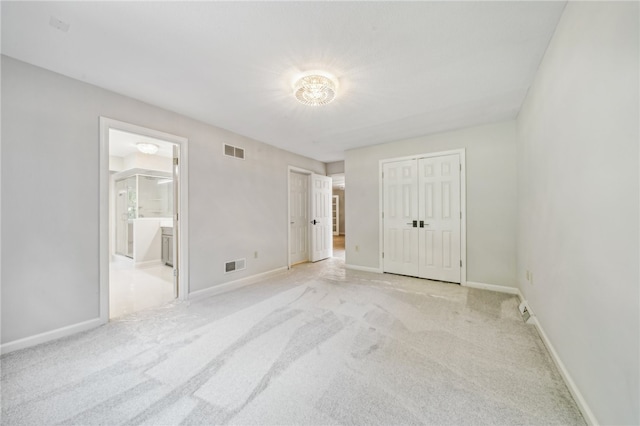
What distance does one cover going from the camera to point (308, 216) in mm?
5641

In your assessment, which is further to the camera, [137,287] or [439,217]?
[439,217]

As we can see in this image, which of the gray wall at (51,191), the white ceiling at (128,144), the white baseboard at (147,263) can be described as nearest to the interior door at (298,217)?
the white ceiling at (128,144)

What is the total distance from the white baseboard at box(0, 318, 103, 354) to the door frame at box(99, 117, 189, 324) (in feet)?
0.32

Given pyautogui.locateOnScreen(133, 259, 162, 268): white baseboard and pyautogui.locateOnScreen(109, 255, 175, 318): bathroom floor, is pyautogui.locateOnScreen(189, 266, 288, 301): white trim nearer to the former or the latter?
pyautogui.locateOnScreen(109, 255, 175, 318): bathroom floor

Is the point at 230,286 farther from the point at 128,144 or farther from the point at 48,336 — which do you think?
the point at 128,144

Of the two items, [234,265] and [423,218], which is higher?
[423,218]

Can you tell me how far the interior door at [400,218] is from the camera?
4215 millimetres

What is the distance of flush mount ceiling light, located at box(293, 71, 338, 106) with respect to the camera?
2242 millimetres

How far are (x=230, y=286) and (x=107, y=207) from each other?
188 cm

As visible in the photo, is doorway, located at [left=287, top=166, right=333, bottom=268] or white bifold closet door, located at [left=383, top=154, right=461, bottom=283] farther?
doorway, located at [left=287, top=166, right=333, bottom=268]

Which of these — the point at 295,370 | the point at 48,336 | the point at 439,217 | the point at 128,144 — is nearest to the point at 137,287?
the point at 48,336

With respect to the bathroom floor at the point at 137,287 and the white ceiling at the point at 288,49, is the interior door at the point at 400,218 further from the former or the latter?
the bathroom floor at the point at 137,287

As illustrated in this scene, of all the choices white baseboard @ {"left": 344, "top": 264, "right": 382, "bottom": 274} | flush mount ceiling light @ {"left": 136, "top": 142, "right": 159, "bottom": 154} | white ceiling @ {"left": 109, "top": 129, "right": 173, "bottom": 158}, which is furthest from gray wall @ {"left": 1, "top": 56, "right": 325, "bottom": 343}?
white baseboard @ {"left": 344, "top": 264, "right": 382, "bottom": 274}

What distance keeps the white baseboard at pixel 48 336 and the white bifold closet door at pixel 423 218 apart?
409cm
